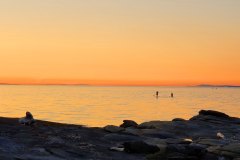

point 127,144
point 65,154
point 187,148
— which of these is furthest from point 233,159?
point 65,154

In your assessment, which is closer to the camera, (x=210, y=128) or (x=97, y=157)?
(x=97, y=157)

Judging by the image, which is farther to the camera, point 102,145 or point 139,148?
point 102,145

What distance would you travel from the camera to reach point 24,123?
28672 millimetres

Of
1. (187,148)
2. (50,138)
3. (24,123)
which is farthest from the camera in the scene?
(24,123)

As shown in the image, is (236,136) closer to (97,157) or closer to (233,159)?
(233,159)

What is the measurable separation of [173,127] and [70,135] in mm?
10826

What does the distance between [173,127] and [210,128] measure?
3.66 meters

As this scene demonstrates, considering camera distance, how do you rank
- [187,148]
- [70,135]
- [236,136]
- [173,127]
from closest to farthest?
1. [187,148]
2. [70,135]
3. [236,136]
4. [173,127]

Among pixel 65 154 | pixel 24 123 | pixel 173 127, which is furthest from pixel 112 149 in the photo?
pixel 173 127

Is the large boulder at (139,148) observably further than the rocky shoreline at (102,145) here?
Yes

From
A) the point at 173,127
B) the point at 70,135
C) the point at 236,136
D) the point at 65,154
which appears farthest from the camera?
the point at 173,127

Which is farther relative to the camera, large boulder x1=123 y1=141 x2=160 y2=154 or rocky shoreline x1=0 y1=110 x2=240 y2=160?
large boulder x1=123 y1=141 x2=160 y2=154

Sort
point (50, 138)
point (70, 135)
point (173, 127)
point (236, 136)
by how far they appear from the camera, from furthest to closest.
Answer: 1. point (173, 127)
2. point (236, 136)
3. point (70, 135)
4. point (50, 138)

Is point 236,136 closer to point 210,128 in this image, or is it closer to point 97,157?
point 210,128
